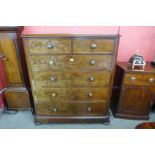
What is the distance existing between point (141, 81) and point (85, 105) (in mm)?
725

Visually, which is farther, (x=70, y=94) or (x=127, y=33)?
(x=127, y=33)

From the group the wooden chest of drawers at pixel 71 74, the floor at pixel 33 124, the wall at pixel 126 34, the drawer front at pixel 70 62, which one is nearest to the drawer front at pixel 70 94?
the wooden chest of drawers at pixel 71 74

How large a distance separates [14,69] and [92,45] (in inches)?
40.8

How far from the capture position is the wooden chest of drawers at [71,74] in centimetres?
146

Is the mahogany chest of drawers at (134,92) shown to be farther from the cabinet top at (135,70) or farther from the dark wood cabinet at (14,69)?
the dark wood cabinet at (14,69)

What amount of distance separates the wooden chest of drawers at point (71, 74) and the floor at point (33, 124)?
0.26ft

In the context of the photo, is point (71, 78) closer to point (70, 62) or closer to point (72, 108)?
point (70, 62)

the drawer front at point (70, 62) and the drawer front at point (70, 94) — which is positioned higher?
the drawer front at point (70, 62)

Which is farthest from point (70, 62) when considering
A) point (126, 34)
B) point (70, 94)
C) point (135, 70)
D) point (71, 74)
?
point (126, 34)

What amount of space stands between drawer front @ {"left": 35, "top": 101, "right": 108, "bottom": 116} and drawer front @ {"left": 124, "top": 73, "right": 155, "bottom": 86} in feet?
1.27

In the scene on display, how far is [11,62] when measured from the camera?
1.85 metres

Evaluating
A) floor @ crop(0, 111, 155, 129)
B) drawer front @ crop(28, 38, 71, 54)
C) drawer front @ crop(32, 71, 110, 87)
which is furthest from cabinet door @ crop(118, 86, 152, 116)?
drawer front @ crop(28, 38, 71, 54)

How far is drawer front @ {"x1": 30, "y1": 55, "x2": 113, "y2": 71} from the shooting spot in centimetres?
154
